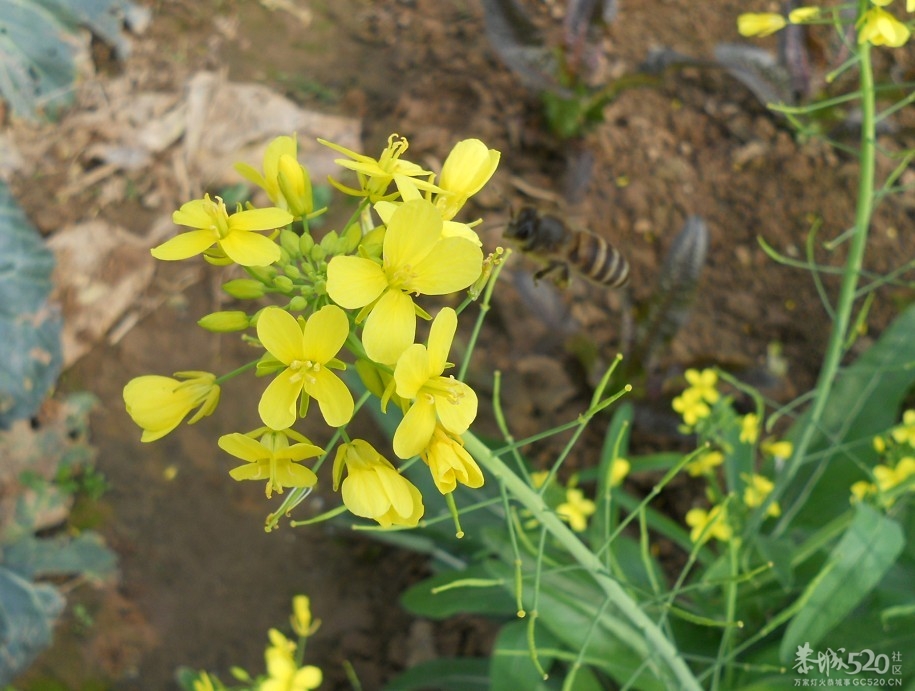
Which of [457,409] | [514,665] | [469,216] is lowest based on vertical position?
[514,665]

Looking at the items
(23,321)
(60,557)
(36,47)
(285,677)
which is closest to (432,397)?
(285,677)

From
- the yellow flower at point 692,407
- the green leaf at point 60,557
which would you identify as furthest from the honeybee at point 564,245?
the green leaf at point 60,557

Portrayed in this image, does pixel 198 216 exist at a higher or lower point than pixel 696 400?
higher

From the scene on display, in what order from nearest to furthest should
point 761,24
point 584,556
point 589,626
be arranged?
point 584,556 < point 589,626 < point 761,24

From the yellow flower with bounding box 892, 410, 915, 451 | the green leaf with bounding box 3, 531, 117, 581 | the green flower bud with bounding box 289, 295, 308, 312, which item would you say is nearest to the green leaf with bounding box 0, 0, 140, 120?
the green leaf with bounding box 3, 531, 117, 581

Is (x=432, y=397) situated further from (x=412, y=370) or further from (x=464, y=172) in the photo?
(x=464, y=172)

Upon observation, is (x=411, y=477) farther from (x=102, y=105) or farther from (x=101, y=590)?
(x=102, y=105)
